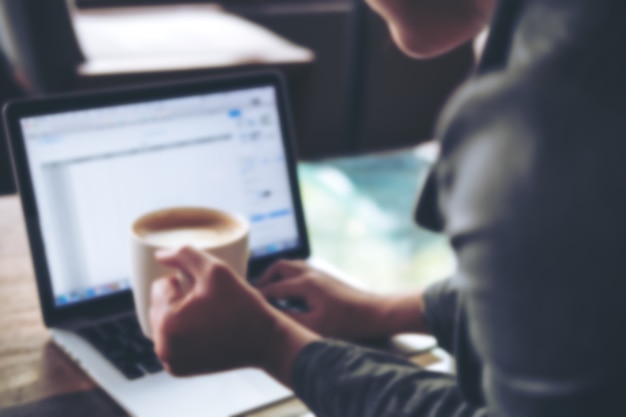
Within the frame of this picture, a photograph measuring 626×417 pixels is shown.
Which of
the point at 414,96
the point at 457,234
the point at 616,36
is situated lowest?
the point at 414,96

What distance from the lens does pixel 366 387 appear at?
2.26 feet

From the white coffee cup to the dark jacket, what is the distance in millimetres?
304

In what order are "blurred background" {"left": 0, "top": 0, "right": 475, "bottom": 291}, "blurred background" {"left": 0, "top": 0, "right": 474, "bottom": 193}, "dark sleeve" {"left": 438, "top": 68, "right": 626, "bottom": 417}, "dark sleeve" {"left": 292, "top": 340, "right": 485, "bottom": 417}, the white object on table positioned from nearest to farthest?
"dark sleeve" {"left": 438, "top": 68, "right": 626, "bottom": 417}
"dark sleeve" {"left": 292, "top": 340, "right": 485, "bottom": 417}
"blurred background" {"left": 0, "top": 0, "right": 475, "bottom": 291}
"blurred background" {"left": 0, "top": 0, "right": 474, "bottom": 193}
the white object on table

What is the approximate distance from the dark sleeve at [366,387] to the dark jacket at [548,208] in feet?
0.57

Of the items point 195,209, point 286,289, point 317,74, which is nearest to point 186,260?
point 195,209

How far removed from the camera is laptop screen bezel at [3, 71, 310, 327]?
0.86m

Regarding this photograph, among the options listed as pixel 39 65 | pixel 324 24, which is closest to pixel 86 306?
pixel 39 65

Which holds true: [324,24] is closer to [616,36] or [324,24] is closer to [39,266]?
[39,266]

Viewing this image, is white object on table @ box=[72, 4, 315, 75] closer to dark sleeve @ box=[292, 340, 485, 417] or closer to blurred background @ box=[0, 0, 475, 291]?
blurred background @ box=[0, 0, 475, 291]

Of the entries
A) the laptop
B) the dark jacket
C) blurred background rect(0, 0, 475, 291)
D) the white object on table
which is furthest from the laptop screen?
the white object on table

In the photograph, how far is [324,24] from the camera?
3.30 m

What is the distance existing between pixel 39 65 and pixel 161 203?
1.17 metres

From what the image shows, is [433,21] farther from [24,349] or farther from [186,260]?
[24,349]

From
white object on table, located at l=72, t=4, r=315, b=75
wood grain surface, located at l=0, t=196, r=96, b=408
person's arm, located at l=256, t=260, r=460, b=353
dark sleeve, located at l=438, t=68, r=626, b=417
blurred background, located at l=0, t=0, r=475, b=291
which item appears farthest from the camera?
white object on table, located at l=72, t=4, r=315, b=75
